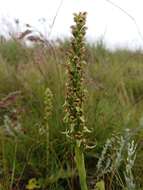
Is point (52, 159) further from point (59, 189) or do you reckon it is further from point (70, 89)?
point (70, 89)

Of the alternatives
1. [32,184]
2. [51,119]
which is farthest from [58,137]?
[32,184]

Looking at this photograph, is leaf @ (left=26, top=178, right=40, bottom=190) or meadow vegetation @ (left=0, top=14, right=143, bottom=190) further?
leaf @ (left=26, top=178, right=40, bottom=190)

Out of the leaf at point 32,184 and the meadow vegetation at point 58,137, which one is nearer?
the meadow vegetation at point 58,137

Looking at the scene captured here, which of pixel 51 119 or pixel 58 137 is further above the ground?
pixel 51 119

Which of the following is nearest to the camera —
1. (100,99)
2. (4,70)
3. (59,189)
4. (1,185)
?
(1,185)

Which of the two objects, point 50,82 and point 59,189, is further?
point 50,82

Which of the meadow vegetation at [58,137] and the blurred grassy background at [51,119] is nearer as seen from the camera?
the meadow vegetation at [58,137]

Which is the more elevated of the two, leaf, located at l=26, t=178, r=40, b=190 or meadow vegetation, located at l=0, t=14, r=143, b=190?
meadow vegetation, located at l=0, t=14, r=143, b=190

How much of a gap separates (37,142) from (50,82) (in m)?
1.05

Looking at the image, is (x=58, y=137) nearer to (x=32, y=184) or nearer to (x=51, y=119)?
(x=51, y=119)

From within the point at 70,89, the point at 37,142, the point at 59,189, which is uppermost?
the point at 70,89

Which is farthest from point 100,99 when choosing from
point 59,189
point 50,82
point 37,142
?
point 59,189

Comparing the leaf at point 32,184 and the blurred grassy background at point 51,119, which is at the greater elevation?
the blurred grassy background at point 51,119

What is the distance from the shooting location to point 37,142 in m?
3.04
